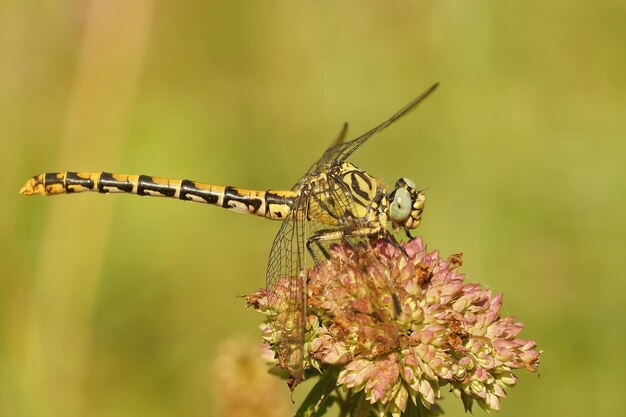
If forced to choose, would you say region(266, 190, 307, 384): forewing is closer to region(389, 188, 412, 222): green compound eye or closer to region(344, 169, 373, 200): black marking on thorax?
region(344, 169, 373, 200): black marking on thorax

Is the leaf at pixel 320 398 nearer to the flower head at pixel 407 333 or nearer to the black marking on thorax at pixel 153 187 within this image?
the flower head at pixel 407 333

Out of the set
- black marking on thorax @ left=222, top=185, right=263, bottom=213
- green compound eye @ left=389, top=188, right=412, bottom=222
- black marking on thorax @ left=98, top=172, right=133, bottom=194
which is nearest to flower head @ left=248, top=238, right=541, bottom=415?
green compound eye @ left=389, top=188, right=412, bottom=222

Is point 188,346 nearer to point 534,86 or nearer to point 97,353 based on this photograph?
point 97,353

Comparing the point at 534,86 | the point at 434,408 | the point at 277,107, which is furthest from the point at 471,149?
the point at 434,408

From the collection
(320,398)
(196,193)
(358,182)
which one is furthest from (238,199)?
(320,398)

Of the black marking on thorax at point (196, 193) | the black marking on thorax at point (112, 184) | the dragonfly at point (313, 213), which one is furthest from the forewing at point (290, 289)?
the black marking on thorax at point (112, 184)

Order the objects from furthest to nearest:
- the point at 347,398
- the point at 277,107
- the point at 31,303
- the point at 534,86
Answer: the point at 277,107 → the point at 534,86 → the point at 31,303 → the point at 347,398
